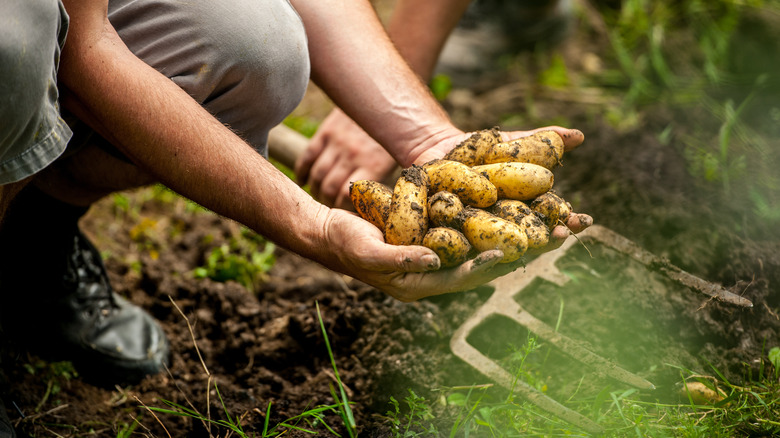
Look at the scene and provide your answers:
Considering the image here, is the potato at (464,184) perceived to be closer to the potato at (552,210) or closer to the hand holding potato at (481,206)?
the hand holding potato at (481,206)

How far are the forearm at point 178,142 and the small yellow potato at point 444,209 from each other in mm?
262

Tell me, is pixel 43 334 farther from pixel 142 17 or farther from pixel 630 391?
pixel 630 391

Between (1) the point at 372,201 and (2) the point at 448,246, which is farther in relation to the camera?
(1) the point at 372,201

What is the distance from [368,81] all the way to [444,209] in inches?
24.8

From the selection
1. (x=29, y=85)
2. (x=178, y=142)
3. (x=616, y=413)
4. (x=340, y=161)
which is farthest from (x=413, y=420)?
(x=29, y=85)

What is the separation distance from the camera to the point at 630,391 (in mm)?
1536

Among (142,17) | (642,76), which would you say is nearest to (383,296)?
(142,17)

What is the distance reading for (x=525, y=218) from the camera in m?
1.42

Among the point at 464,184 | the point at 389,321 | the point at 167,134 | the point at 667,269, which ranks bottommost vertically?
the point at 389,321

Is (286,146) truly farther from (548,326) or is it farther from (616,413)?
(616,413)

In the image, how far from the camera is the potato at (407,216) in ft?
4.44

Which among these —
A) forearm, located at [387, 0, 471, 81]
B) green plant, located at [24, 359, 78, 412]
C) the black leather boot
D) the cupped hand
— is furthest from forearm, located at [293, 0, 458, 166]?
green plant, located at [24, 359, 78, 412]

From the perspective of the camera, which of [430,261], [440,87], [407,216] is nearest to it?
[430,261]

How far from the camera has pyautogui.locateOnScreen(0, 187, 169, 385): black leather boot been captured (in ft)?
5.89
